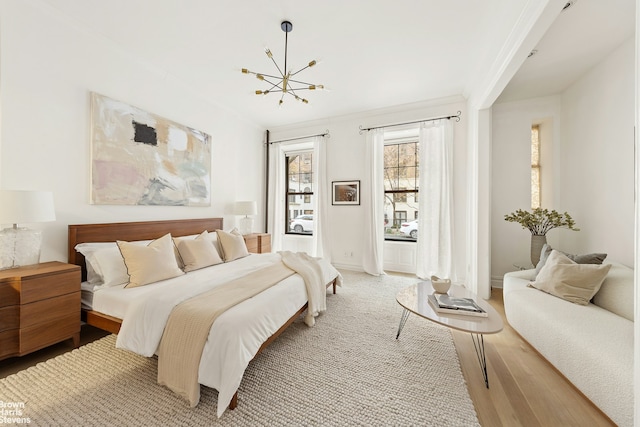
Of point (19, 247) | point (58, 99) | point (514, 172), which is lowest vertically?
point (19, 247)

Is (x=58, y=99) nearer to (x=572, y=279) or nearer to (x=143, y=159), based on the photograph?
(x=143, y=159)

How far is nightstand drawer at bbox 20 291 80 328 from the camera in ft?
5.85

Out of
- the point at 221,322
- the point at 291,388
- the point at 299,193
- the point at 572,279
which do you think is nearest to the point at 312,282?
the point at 291,388

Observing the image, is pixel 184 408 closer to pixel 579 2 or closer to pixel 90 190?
pixel 90 190

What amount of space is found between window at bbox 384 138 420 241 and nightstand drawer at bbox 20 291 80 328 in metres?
4.38

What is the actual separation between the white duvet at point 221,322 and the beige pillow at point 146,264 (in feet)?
0.26

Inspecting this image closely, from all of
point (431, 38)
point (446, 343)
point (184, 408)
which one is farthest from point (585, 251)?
point (184, 408)

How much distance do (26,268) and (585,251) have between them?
19.3 ft

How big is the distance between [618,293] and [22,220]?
15.4ft

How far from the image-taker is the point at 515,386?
1687 millimetres

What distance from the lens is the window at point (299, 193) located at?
5426 mm

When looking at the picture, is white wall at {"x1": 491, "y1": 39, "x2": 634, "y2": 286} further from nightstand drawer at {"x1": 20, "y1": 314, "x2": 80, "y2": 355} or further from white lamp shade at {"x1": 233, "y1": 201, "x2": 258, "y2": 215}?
nightstand drawer at {"x1": 20, "y1": 314, "x2": 80, "y2": 355}

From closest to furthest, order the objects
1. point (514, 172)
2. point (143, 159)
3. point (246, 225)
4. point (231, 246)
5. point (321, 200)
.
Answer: point (143, 159), point (231, 246), point (514, 172), point (246, 225), point (321, 200)

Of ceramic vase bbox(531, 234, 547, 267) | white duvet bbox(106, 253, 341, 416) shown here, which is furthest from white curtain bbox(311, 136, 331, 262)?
ceramic vase bbox(531, 234, 547, 267)
